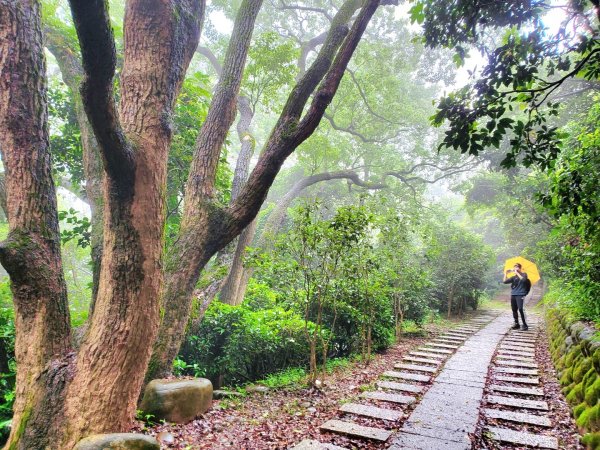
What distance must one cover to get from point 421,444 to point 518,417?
1230mm

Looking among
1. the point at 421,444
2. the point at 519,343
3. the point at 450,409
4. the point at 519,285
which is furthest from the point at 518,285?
the point at 421,444

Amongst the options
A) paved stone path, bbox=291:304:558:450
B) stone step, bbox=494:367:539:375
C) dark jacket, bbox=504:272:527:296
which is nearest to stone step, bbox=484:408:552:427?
paved stone path, bbox=291:304:558:450

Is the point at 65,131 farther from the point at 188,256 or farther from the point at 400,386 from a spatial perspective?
the point at 400,386

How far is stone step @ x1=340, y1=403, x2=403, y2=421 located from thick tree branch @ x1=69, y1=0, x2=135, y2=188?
3.04m

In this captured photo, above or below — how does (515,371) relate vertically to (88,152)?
below

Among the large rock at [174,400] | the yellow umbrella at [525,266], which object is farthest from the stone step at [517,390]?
the yellow umbrella at [525,266]

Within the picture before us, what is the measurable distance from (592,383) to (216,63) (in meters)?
13.4

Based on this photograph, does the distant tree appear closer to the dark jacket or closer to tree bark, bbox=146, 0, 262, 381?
tree bark, bbox=146, 0, 262, 381

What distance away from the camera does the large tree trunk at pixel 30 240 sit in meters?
2.76

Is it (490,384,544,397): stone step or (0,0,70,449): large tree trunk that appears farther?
(490,384,544,397): stone step

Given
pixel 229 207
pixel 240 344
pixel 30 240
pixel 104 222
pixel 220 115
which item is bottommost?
pixel 240 344

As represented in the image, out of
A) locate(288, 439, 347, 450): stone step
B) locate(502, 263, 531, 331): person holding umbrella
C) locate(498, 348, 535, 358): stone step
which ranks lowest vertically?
locate(288, 439, 347, 450): stone step

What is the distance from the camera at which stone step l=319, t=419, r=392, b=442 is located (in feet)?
10.2

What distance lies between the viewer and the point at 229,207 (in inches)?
152
